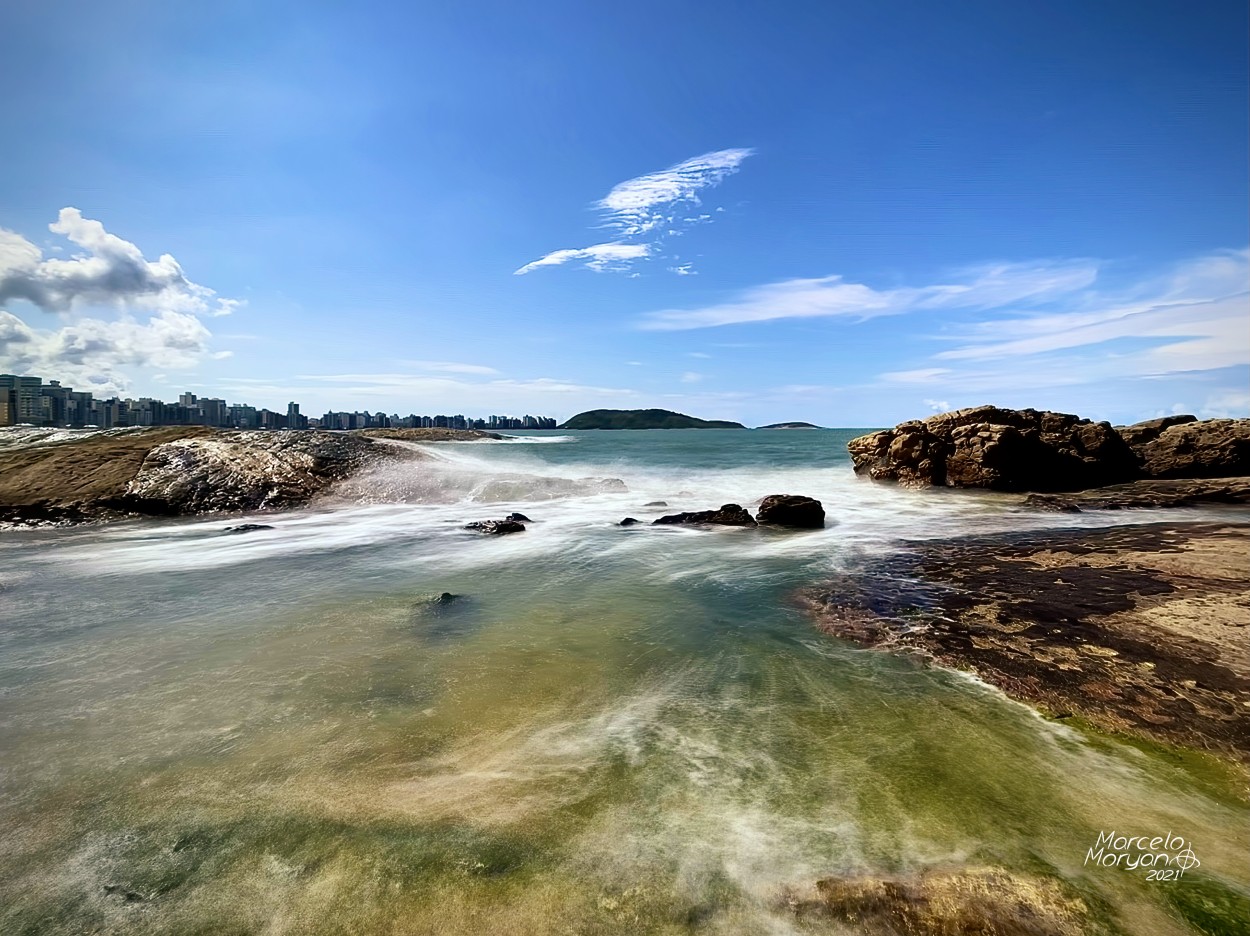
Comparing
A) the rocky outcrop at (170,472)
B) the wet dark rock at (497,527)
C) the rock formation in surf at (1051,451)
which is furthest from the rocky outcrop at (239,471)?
the rock formation in surf at (1051,451)

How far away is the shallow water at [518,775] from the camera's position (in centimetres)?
220

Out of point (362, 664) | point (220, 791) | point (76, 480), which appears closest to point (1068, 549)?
point (362, 664)

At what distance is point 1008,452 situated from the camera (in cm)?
1688

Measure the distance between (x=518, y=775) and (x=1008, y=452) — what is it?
18503 millimetres

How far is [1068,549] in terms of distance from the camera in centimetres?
819

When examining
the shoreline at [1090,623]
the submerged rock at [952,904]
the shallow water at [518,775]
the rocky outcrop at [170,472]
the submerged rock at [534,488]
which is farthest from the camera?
the submerged rock at [534,488]

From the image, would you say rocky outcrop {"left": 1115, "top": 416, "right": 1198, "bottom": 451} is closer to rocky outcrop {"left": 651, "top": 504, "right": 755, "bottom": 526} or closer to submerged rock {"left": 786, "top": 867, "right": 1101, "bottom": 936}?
rocky outcrop {"left": 651, "top": 504, "right": 755, "bottom": 526}

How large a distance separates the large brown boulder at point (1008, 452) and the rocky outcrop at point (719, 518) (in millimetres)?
9663

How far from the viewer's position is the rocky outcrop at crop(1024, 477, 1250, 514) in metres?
13.1

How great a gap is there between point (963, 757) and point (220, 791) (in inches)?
155

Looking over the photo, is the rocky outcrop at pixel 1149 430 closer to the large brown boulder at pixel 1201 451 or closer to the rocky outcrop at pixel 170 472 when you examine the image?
the large brown boulder at pixel 1201 451

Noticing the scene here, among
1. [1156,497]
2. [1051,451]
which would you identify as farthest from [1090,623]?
[1051,451]

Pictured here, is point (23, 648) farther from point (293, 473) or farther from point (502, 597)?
point (293, 473)

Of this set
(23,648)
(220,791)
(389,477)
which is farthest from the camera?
(389,477)
